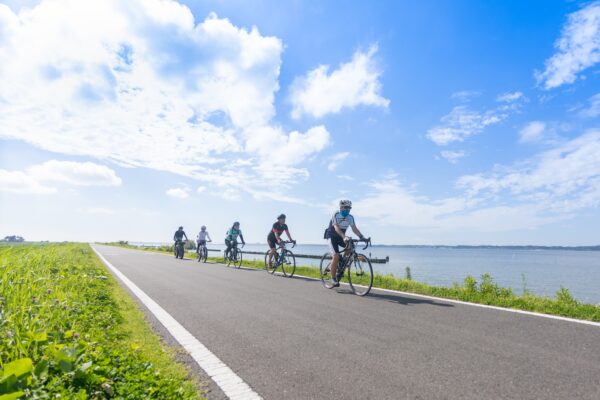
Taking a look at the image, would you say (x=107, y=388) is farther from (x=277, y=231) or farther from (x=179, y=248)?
(x=179, y=248)

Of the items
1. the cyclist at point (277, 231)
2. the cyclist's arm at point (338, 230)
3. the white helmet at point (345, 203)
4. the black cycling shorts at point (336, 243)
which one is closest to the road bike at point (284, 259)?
the cyclist at point (277, 231)

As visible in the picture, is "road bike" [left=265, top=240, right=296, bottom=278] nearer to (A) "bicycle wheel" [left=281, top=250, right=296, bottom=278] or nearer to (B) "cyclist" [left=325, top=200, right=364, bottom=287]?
(A) "bicycle wheel" [left=281, top=250, right=296, bottom=278]

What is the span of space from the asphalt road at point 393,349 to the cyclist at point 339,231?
69.1 inches

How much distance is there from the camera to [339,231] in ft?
29.1

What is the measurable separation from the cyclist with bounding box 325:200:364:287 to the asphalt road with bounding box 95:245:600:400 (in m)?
1.76

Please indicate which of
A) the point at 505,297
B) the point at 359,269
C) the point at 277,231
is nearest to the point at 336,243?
the point at 359,269

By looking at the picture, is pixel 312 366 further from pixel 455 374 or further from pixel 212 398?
pixel 455 374

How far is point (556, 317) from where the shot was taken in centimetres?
584

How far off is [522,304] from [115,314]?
286 inches

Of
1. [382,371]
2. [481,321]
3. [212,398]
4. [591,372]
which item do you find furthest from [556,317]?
[212,398]

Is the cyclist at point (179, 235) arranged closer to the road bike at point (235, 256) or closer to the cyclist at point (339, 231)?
the road bike at point (235, 256)

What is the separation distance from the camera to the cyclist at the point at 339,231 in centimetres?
898

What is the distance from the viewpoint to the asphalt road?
3143 mm

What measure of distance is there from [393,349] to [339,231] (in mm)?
4777
